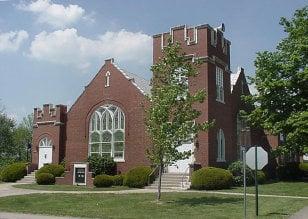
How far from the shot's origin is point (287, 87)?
28250 mm

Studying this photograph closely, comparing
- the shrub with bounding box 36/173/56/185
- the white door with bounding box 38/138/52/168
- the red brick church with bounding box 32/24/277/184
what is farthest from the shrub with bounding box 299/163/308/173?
the white door with bounding box 38/138/52/168

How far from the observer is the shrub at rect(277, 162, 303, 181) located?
1500 inches

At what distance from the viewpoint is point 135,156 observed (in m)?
33.1

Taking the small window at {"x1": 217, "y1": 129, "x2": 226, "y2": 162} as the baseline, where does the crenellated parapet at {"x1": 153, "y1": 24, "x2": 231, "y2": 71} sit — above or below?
above

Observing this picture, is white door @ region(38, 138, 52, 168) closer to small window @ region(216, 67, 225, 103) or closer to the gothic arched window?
the gothic arched window

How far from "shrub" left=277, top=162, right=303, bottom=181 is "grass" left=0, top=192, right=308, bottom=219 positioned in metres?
16.3

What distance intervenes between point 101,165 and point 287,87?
42.8ft

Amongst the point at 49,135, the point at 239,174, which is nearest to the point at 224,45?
the point at 239,174

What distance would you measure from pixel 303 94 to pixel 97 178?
43.3 ft

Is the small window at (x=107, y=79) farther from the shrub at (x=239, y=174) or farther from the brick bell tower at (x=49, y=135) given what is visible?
the shrub at (x=239, y=174)

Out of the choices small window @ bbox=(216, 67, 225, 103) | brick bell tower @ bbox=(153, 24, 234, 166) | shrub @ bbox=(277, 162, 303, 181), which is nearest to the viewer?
brick bell tower @ bbox=(153, 24, 234, 166)

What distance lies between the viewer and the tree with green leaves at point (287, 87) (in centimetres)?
2756

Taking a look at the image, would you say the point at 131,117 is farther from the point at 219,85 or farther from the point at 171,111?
the point at 171,111

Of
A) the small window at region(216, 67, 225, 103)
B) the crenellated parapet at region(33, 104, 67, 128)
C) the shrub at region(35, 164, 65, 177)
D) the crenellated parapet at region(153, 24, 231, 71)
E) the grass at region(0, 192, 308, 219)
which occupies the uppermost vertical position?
the crenellated parapet at region(153, 24, 231, 71)
